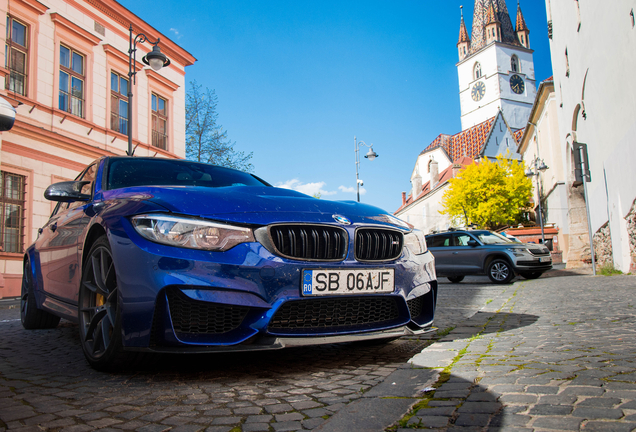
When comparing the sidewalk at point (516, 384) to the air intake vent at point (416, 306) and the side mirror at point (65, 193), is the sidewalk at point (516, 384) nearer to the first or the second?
the air intake vent at point (416, 306)

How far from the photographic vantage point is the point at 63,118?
52.5 feet

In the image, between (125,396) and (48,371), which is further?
(48,371)

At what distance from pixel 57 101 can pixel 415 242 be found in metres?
15.5

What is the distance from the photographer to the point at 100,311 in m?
3.16

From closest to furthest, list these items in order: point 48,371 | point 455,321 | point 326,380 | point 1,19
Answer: point 326,380 → point 48,371 → point 455,321 → point 1,19

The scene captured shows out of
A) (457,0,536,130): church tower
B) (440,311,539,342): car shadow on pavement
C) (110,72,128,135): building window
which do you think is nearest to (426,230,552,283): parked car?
(440,311,539,342): car shadow on pavement

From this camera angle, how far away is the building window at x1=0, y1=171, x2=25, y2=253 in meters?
14.1

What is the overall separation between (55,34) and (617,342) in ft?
57.7

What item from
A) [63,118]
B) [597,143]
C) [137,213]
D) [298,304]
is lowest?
[298,304]

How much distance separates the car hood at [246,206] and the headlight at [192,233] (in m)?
0.06

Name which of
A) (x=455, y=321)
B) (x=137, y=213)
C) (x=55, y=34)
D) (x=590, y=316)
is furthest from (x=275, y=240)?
(x=55, y=34)

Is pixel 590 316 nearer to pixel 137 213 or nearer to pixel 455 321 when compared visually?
pixel 455 321

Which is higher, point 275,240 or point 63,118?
point 63,118

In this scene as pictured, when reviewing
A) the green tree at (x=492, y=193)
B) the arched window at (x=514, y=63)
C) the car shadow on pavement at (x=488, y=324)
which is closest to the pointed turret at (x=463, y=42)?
the arched window at (x=514, y=63)
